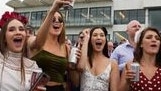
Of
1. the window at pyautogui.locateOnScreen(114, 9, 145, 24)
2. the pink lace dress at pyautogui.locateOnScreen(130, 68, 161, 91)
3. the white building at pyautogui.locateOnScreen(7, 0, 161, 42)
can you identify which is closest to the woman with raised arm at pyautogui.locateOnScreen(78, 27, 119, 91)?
the pink lace dress at pyautogui.locateOnScreen(130, 68, 161, 91)

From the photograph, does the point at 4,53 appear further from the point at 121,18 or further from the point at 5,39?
the point at 121,18

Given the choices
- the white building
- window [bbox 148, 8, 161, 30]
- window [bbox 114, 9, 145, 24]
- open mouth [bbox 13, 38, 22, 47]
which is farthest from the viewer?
window [bbox 114, 9, 145, 24]

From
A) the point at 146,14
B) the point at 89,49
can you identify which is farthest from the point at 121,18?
the point at 89,49

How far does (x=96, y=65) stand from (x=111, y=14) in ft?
121

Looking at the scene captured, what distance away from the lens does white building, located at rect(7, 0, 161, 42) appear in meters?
38.7

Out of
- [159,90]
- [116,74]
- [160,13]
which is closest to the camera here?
[159,90]

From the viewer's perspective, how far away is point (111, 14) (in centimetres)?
4119

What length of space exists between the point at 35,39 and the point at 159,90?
4.68 ft

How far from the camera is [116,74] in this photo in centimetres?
465

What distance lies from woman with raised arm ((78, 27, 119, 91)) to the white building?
3296 centimetres

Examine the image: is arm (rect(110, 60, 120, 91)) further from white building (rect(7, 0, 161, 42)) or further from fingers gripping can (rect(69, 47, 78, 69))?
white building (rect(7, 0, 161, 42))

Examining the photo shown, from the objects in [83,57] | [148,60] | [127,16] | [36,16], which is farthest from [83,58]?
[36,16]

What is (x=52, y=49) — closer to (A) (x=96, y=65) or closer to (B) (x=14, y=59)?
(A) (x=96, y=65)

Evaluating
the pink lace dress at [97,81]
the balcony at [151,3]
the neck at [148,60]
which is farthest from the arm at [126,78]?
the balcony at [151,3]
